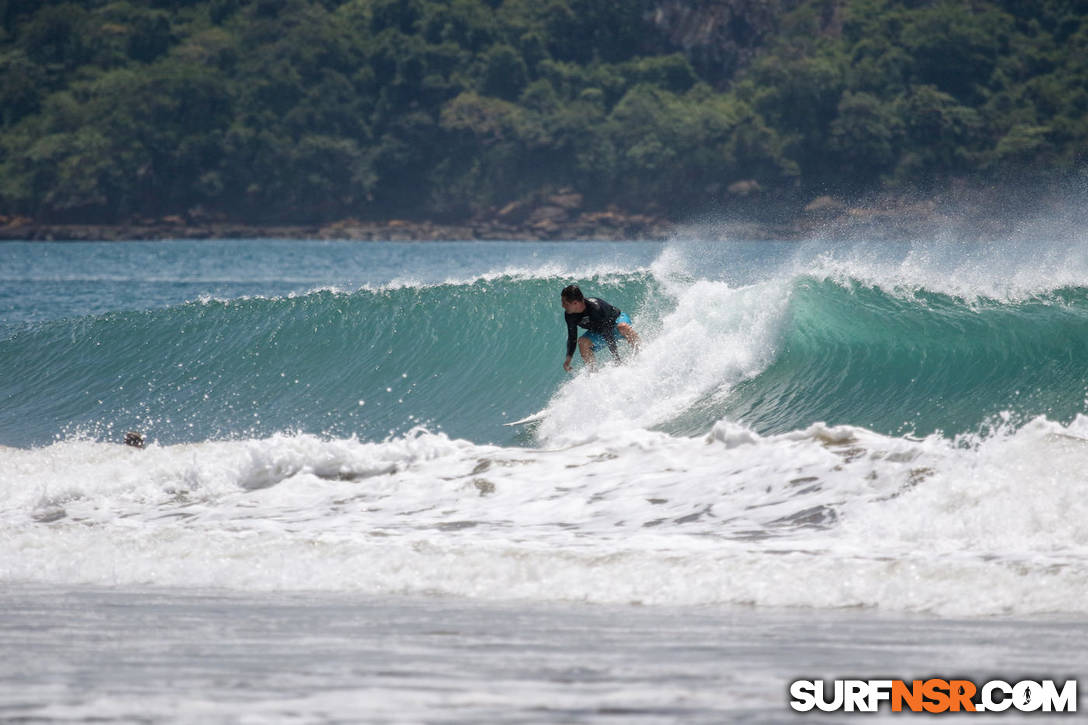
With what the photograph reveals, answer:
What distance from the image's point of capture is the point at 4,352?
19234 mm

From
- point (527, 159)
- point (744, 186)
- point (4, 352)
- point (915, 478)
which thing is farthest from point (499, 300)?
point (527, 159)

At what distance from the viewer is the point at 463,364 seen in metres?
16.1

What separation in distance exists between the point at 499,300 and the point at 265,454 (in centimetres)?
804

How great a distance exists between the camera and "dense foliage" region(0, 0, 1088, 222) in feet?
309

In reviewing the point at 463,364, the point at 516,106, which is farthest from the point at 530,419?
the point at 516,106

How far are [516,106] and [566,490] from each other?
331 ft

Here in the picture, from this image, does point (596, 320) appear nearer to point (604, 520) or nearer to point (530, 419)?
point (530, 419)

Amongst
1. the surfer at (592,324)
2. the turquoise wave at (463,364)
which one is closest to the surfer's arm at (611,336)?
→ the surfer at (592,324)

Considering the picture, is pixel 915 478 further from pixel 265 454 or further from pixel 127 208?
pixel 127 208

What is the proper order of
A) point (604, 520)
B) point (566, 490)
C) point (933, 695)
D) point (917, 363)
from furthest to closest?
point (917, 363)
point (566, 490)
point (604, 520)
point (933, 695)

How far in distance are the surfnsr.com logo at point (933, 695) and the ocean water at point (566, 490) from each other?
0.17m

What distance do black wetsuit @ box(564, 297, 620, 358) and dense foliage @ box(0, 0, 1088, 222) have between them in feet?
264

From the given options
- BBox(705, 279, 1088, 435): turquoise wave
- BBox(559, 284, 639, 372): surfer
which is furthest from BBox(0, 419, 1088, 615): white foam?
BBox(705, 279, 1088, 435): turquoise wave

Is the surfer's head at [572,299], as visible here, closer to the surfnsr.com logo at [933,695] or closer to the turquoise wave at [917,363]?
the turquoise wave at [917,363]
